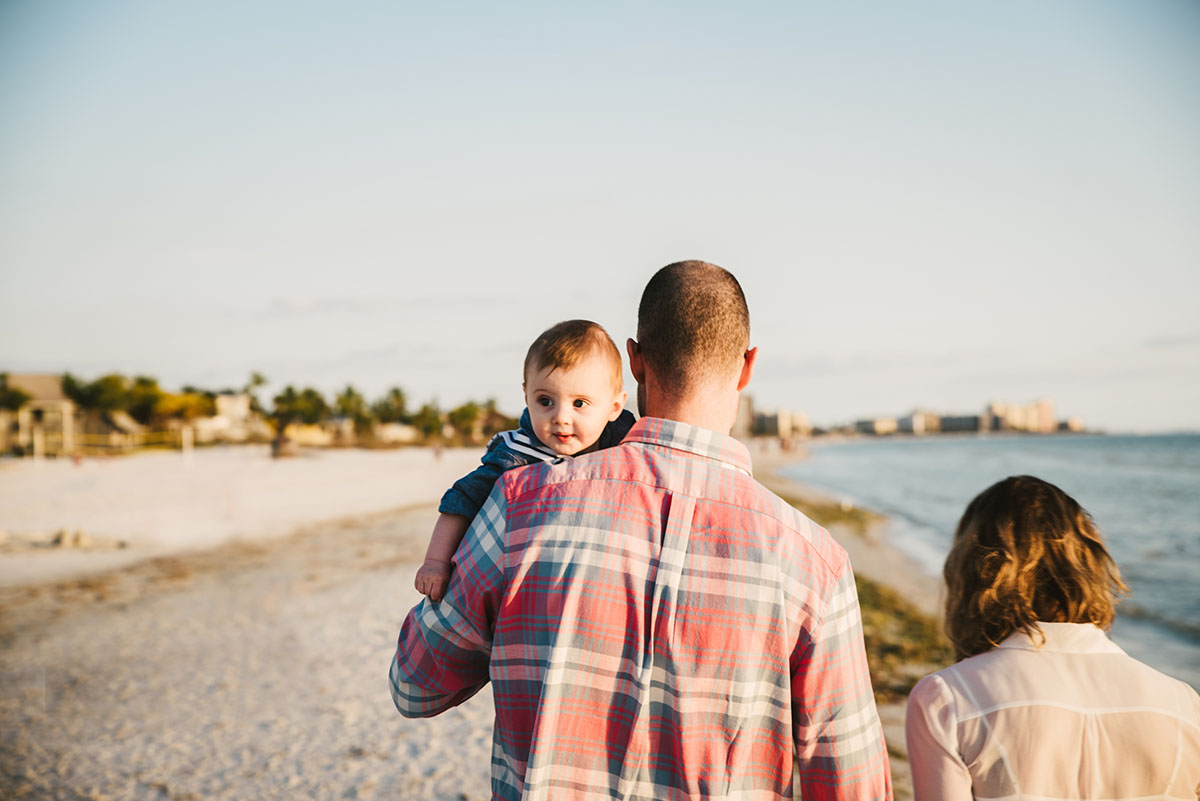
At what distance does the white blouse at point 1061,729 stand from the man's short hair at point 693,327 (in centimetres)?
108

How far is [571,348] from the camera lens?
7.68 feet

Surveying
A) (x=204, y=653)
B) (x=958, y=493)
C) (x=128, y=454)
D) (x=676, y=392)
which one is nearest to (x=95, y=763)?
(x=204, y=653)

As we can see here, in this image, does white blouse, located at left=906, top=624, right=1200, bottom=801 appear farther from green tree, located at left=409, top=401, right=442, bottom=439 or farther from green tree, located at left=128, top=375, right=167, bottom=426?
green tree, located at left=409, top=401, right=442, bottom=439

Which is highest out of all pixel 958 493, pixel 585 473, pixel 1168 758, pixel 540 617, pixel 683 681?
pixel 585 473

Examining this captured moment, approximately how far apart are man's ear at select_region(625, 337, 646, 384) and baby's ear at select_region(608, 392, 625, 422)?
1.43 feet

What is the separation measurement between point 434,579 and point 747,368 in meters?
0.93

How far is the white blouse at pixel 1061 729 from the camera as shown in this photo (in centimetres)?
203

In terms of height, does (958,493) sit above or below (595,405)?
below

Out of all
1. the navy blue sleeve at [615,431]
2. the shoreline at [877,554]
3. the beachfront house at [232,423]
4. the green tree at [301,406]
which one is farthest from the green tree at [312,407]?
the navy blue sleeve at [615,431]

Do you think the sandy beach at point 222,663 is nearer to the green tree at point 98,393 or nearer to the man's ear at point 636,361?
the man's ear at point 636,361

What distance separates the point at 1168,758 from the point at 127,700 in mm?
8342

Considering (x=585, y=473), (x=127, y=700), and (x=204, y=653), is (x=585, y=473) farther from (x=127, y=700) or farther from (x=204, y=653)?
(x=204, y=653)

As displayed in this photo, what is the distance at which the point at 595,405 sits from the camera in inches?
91.4

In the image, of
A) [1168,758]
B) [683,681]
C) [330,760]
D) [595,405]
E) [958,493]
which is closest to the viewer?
[683,681]
